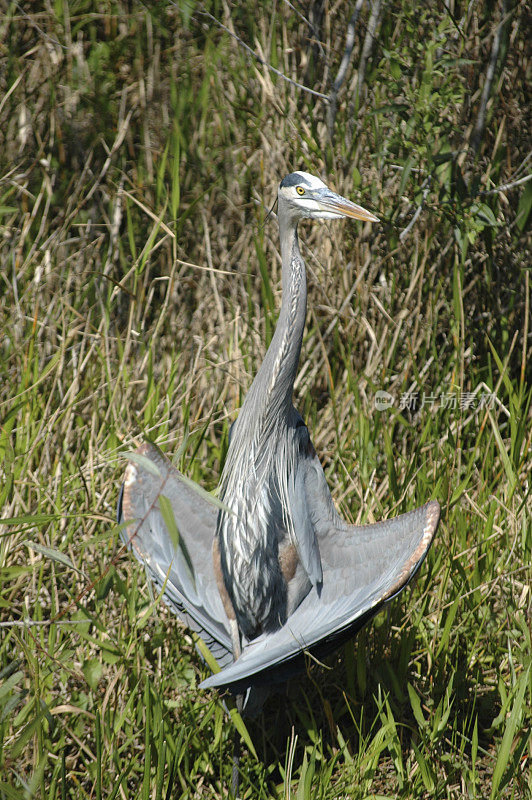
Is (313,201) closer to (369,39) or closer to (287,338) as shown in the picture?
(287,338)

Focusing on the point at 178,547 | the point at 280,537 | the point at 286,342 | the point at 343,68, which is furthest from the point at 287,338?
the point at 343,68

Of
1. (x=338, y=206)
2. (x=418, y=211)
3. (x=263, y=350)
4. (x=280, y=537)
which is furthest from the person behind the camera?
(x=263, y=350)

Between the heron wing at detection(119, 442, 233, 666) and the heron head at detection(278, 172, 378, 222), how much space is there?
792 millimetres

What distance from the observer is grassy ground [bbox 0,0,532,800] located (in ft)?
7.25

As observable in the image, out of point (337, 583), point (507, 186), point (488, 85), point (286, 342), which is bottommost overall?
point (337, 583)

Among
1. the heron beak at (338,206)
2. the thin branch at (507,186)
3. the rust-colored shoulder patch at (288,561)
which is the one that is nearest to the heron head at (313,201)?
the heron beak at (338,206)

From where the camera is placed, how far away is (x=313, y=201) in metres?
2.21

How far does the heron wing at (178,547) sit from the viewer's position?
2271 mm

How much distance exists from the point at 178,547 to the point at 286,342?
66cm

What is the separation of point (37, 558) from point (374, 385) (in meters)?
1.37

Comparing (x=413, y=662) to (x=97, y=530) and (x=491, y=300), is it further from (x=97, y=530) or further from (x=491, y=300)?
(x=491, y=300)

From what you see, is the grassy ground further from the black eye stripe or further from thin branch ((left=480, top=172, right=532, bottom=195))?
the black eye stripe

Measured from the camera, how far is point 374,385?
3074 mm

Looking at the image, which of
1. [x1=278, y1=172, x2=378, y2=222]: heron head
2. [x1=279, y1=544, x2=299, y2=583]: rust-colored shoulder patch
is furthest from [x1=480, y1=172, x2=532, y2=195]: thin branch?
[x1=279, y1=544, x2=299, y2=583]: rust-colored shoulder patch
